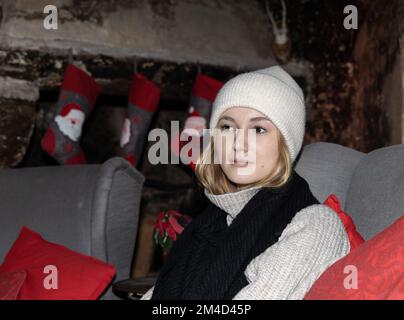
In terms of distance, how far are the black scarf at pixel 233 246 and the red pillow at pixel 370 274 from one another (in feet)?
0.72

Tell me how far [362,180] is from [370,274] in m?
0.61

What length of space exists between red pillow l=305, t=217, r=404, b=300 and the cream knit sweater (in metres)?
0.08

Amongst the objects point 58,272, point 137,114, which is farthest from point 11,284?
point 137,114

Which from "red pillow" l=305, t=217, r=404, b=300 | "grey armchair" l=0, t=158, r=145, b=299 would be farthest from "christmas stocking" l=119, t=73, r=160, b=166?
"red pillow" l=305, t=217, r=404, b=300

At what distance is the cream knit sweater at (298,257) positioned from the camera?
1.11 metres

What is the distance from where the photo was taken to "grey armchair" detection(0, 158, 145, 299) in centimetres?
189

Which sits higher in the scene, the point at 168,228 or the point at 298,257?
the point at 298,257

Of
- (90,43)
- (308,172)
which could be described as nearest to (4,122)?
(90,43)

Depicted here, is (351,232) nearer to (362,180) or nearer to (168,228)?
(362,180)

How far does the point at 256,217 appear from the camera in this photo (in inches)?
50.1

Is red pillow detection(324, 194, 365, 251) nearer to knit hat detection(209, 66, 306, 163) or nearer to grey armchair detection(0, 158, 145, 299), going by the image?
knit hat detection(209, 66, 306, 163)

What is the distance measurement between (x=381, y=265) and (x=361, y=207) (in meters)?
0.53

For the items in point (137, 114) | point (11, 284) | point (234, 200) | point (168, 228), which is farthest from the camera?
point (137, 114)
